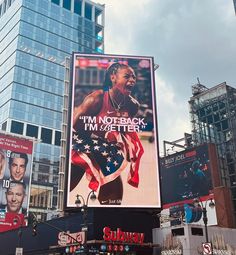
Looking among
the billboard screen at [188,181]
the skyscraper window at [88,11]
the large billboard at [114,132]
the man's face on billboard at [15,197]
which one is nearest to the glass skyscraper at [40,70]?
the skyscraper window at [88,11]

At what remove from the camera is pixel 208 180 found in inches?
3000

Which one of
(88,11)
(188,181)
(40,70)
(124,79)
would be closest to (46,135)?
(40,70)

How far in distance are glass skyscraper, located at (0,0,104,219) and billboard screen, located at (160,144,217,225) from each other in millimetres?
56896

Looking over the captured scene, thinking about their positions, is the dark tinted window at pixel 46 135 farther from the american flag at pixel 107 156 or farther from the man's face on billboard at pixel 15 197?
the american flag at pixel 107 156

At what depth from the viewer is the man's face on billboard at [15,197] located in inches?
3514

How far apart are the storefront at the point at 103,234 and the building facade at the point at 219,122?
43.5 meters

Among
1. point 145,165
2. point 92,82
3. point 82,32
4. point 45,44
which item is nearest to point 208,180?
point 145,165

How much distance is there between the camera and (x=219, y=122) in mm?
92312

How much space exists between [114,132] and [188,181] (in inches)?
1324

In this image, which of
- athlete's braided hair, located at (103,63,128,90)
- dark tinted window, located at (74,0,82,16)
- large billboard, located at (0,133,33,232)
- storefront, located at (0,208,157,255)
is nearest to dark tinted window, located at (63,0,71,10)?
dark tinted window, located at (74,0,82,16)

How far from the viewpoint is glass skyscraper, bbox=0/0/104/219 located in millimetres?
139125

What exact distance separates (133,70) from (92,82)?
21.1ft

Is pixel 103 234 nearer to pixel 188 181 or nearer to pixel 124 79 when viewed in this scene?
pixel 124 79

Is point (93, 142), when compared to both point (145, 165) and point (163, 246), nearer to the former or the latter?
point (145, 165)
